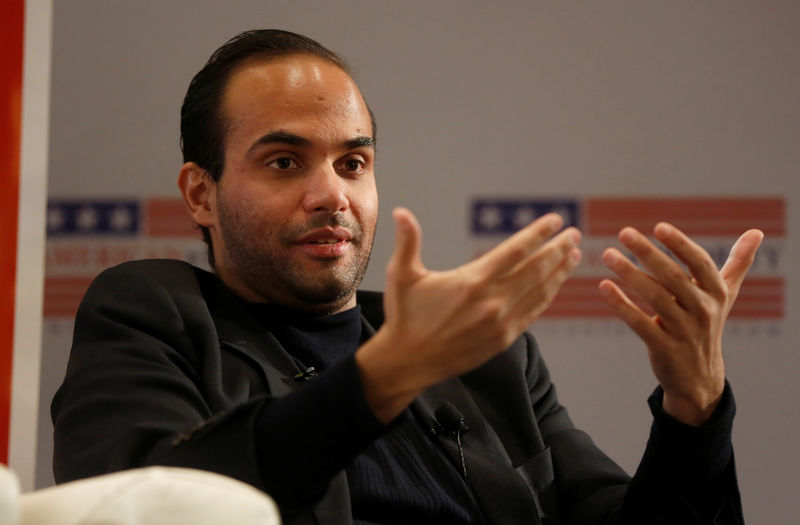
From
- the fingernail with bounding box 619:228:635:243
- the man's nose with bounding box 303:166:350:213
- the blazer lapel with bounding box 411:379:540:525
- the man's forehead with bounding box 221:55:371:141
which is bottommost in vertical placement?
the blazer lapel with bounding box 411:379:540:525

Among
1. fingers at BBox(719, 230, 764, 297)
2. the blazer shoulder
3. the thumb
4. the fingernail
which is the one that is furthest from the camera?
the blazer shoulder

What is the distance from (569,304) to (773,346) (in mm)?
674

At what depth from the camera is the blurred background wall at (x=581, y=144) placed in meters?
3.11

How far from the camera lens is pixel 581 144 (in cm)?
313

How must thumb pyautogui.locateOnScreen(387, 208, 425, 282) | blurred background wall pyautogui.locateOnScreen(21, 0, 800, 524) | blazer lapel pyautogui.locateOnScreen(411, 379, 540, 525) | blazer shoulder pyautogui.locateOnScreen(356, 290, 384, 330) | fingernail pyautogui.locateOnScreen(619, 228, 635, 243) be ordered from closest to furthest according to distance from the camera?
thumb pyautogui.locateOnScreen(387, 208, 425, 282) < fingernail pyautogui.locateOnScreen(619, 228, 635, 243) < blazer lapel pyautogui.locateOnScreen(411, 379, 540, 525) < blazer shoulder pyautogui.locateOnScreen(356, 290, 384, 330) < blurred background wall pyautogui.locateOnScreen(21, 0, 800, 524)

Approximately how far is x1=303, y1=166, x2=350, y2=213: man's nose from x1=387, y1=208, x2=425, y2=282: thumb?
24.6 inches

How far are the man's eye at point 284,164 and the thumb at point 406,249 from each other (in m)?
0.71

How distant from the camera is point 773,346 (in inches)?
122

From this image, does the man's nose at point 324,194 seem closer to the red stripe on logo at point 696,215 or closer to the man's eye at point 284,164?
the man's eye at point 284,164

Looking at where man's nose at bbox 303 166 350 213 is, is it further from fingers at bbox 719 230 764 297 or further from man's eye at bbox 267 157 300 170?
fingers at bbox 719 230 764 297

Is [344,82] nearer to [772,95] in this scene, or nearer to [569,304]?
[569,304]

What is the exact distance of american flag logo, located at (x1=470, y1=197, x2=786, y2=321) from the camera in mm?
3113

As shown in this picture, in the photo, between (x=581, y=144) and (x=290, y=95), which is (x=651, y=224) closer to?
(x=581, y=144)

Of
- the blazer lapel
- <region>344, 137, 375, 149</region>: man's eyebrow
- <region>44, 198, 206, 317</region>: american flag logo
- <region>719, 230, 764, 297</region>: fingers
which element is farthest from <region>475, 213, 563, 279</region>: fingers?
<region>44, 198, 206, 317</region>: american flag logo
